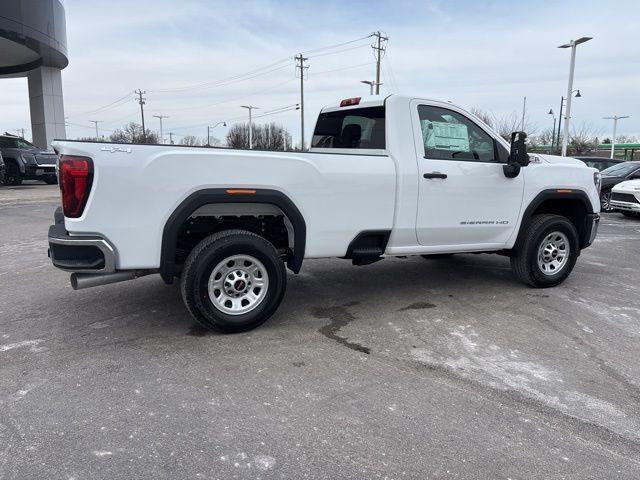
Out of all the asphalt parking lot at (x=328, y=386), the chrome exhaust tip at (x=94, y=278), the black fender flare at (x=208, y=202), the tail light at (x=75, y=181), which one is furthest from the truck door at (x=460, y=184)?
the tail light at (x=75, y=181)

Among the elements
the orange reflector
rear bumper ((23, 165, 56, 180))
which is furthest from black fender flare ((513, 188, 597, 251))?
rear bumper ((23, 165, 56, 180))

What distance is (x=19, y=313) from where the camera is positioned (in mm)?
4961

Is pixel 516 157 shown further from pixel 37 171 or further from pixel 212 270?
pixel 37 171

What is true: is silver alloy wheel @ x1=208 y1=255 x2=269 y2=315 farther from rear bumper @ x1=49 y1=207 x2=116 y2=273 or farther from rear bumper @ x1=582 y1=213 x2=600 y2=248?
rear bumper @ x1=582 y1=213 x2=600 y2=248

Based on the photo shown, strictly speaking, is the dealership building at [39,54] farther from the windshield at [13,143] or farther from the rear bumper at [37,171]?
the rear bumper at [37,171]

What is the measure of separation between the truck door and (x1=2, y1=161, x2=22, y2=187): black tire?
761 inches

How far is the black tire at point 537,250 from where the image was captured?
5.75m

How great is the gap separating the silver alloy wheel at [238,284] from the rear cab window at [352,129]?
5.88 ft

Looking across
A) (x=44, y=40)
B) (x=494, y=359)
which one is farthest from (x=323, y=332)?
(x=44, y=40)

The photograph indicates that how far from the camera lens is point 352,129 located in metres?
5.71

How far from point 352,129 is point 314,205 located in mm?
1644

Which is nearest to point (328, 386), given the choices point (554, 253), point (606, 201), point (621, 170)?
point (554, 253)

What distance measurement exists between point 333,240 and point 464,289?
2.19 metres

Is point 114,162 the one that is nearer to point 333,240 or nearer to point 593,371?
point 333,240
